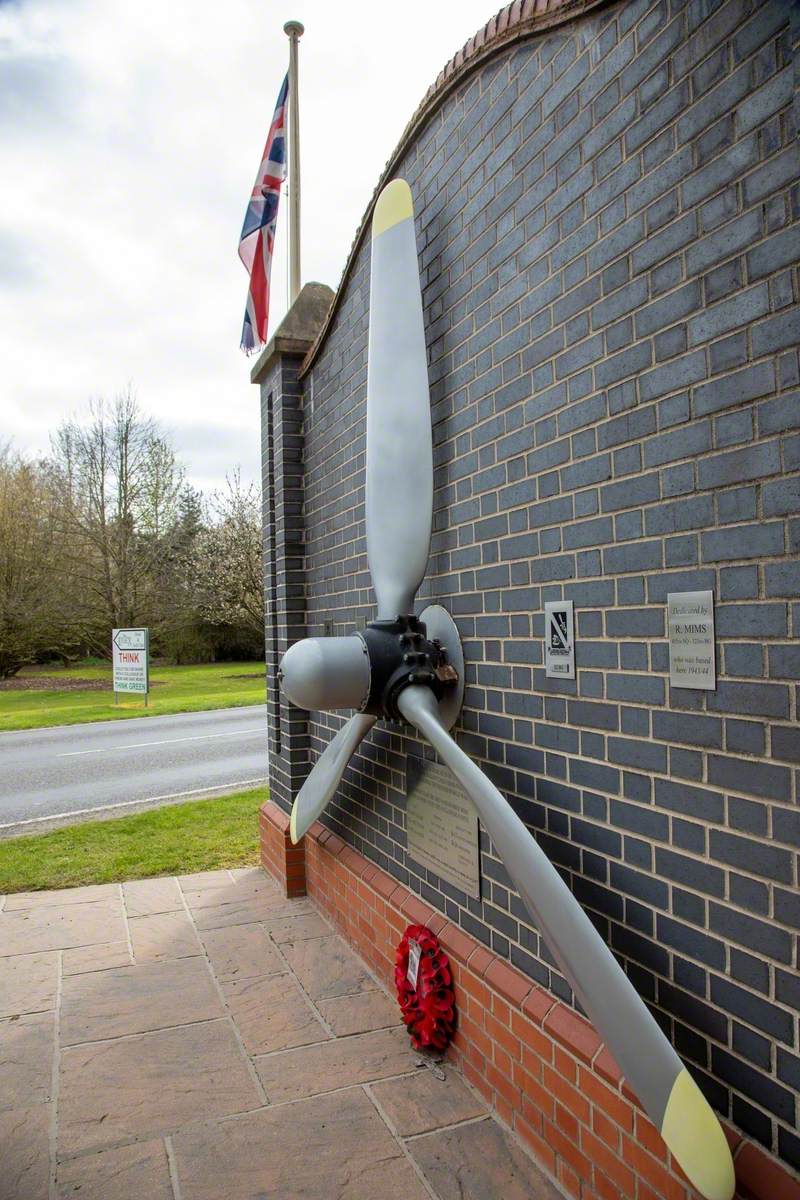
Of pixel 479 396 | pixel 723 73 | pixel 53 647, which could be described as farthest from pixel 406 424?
pixel 53 647

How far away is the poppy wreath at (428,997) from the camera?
3.31 meters

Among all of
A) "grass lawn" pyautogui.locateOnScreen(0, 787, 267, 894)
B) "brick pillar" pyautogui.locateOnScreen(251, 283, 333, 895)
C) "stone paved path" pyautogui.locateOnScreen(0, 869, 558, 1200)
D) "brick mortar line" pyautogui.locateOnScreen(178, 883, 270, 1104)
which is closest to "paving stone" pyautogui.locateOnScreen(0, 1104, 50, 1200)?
"stone paved path" pyautogui.locateOnScreen(0, 869, 558, 1200)

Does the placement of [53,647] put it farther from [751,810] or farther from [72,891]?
[751,810]

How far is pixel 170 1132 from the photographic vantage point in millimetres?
2977

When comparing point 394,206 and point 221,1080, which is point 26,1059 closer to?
point 221,1080

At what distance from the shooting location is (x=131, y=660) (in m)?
18.9

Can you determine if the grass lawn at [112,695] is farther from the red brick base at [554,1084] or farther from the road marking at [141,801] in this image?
the red brick base at [554,1084]

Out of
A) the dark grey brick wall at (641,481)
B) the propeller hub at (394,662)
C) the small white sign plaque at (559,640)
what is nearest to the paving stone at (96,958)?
the dark grey brick wall at (641,481)

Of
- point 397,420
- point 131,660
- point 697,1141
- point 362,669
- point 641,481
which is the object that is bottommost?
point 697,1141

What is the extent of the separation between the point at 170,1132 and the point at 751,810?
245 cm

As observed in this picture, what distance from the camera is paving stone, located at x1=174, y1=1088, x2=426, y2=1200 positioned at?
2652mm

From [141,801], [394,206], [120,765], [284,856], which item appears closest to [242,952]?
[284,856]

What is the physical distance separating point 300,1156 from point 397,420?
2.69 metres

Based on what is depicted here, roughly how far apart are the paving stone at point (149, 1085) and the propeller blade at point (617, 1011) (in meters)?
1.75
